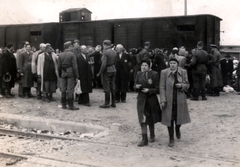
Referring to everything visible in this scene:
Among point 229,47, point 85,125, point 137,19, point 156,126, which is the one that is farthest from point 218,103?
point 229,47

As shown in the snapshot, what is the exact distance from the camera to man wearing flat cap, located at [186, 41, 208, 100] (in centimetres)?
1198

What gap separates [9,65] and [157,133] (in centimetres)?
694

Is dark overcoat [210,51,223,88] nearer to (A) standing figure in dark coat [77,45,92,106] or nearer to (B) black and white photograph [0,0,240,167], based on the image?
(B) black and white photograph [0,0,240,167]

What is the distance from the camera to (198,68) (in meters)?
12.0

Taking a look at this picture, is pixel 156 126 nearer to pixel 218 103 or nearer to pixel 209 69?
pixel 218 103

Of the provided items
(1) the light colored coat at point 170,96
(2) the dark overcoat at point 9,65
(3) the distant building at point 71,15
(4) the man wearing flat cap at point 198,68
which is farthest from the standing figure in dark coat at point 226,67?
(3) the distant building at point 71,15

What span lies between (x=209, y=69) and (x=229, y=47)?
89.0 ft

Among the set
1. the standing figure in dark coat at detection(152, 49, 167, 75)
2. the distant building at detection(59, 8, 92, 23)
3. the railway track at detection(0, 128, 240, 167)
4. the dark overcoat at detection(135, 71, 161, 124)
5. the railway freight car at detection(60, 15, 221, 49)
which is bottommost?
the railway track at detection(0, 128, 240, 167)

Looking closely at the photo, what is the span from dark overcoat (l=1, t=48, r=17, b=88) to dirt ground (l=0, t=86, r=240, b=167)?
25.4 inches

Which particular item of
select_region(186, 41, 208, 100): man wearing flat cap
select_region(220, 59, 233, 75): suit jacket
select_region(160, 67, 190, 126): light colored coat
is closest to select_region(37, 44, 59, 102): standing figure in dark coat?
select_region(186, 41, 208, 100): man wearing flat cap

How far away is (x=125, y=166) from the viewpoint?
18.6 ft

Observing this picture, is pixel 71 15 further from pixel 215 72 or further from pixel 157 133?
pixel 157 133

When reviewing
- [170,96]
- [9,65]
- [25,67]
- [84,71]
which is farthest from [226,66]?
[170,96]

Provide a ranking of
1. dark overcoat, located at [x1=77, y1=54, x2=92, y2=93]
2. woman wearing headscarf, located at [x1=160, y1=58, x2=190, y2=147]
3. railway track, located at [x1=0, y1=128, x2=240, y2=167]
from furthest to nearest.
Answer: dark overcoat, located at [x1=77, y1=54, x2=92, y2=93], woman wearing headscarf, located at [x1=160, y1=58, x2=190, y2=147], railway track, located at [x1=0, y1=128, x2=240, y2=167]
